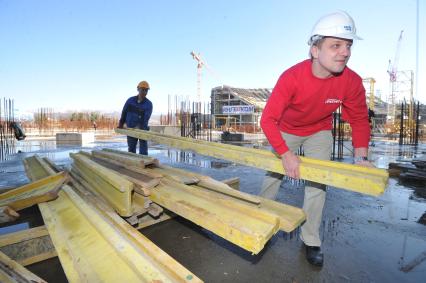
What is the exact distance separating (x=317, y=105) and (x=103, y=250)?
1.97m

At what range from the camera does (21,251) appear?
208 centimetres

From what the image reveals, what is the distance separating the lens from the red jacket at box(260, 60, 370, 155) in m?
2.11

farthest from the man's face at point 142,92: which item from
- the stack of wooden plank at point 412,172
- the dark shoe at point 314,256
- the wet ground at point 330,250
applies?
the stack of wooden plank at point 412,172

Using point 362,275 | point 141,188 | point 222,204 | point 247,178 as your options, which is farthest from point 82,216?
point 247,178

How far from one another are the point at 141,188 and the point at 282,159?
4.11 ft

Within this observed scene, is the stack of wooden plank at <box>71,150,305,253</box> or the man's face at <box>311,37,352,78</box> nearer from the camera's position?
the stack of wooden plank at <box>71,150,305,253</box>

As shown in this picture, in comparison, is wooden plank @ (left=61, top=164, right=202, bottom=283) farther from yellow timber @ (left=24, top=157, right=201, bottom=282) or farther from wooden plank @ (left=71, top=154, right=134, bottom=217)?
wooden plank @ (left=71, top=154, right=134, bottom=217)

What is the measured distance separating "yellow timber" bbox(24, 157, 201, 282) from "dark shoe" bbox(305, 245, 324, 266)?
1327 millimetres

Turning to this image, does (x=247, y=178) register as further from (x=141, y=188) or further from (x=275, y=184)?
(x=141, y=188)

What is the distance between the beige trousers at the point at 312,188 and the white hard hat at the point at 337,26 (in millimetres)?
942

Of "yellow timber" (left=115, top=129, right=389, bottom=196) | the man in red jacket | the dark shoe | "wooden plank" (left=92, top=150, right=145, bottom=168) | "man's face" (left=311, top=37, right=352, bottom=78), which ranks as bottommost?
the dark shoe

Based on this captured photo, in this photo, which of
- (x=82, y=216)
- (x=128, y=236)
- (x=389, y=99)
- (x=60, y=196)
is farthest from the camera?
(x=389, y=99)

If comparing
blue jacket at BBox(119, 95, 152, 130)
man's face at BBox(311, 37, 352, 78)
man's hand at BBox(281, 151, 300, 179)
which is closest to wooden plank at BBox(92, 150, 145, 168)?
blue jacket at BBox(119, 95, 152, 130)

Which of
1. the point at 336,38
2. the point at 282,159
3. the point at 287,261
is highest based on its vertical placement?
the point at 336,38
